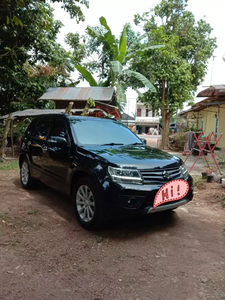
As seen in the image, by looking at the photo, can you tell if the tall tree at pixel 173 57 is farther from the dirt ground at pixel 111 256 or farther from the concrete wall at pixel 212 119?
the dirt ground at pixel 111 256

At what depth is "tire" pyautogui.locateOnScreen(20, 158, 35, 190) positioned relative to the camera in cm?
561

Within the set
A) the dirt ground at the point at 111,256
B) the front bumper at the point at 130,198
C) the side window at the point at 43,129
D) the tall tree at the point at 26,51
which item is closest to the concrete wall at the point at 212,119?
the tall tree at the point at 26,51

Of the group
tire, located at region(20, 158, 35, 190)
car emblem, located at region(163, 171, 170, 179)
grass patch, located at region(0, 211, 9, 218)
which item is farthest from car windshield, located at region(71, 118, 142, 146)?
tire, located at region(20, 158, 35, 190)

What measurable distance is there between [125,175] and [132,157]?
364 millimetres

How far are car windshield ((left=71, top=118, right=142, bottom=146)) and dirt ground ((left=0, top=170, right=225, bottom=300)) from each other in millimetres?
1329

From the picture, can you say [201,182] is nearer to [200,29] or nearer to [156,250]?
[156,250]

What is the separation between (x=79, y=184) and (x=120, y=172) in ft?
2.55

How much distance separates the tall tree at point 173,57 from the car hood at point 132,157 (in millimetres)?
13319

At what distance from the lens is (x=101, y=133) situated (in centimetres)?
459

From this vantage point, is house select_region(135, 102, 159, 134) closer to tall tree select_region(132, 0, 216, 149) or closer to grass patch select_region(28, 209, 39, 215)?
tall tree select_region(132, 0, 216, 149)

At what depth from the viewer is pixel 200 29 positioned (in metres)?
20.2

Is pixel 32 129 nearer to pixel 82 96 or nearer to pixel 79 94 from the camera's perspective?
pixel 82 96

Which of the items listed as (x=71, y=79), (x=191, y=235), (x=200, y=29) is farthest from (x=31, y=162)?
(x=200, y=29)

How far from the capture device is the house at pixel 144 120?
50.5 m
